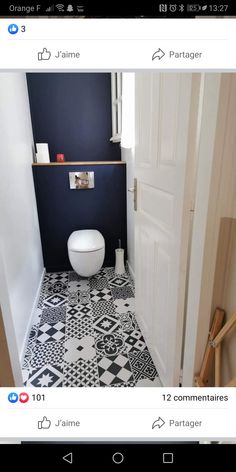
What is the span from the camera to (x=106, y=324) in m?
1.74

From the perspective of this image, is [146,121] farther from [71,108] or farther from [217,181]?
[71,108]

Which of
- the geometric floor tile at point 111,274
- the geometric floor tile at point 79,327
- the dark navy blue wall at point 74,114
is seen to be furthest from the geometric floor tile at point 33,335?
the dark navy blue wall at point 74,114

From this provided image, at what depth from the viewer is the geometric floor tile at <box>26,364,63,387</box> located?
1.30 metres

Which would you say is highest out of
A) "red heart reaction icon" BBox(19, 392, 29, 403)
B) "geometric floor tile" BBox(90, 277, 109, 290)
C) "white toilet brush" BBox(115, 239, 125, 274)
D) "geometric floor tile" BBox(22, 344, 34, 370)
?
"red heart reaction icon" BBox(19, 392, 29, 403)

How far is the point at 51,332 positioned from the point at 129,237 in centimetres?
113

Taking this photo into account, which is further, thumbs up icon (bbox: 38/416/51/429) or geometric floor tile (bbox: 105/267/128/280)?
geometric floor tile (bbox: 105/267/128/280)

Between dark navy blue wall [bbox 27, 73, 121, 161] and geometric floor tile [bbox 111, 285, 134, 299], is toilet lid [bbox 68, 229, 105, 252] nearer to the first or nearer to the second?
geometric floor tile [bbox 111, 285, 134, 299]

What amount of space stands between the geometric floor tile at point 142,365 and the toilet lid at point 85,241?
0.83 meters

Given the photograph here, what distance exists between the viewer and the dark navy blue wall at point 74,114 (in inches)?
88.7

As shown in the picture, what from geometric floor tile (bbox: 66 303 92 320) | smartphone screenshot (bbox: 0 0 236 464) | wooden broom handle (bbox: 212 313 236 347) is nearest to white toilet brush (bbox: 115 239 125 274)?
smartphone screenshot (bbox: 0 0 236 464)

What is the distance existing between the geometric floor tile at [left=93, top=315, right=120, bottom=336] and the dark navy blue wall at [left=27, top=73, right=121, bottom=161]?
155 cm

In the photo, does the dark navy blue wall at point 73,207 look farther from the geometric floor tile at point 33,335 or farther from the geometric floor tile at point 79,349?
the geometric floor tile at point 79,349

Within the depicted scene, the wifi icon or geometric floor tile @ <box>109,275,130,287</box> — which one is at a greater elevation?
the wifi icon
